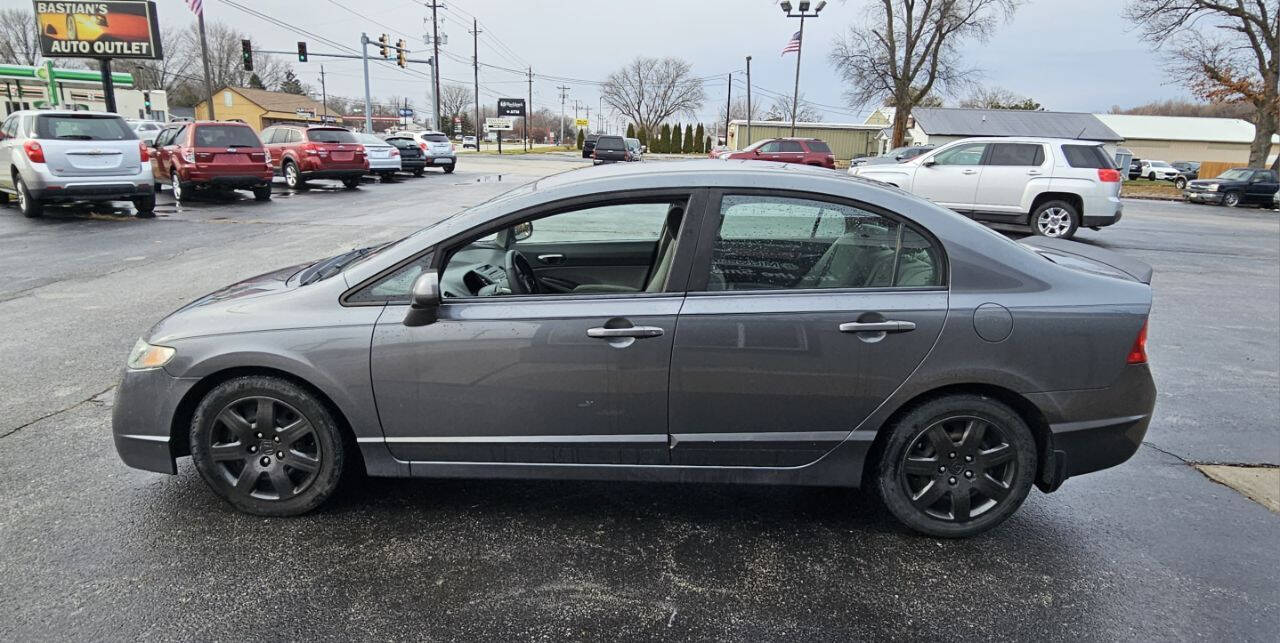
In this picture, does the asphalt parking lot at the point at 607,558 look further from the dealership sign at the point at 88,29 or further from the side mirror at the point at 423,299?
the dealership sign at the point at 88,29

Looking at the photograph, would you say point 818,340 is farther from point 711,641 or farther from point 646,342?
point 711,641

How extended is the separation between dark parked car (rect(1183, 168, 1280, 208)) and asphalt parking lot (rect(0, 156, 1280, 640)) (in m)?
29.7

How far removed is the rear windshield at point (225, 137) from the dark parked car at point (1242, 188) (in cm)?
3251

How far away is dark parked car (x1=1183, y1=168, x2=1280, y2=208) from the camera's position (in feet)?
88.4

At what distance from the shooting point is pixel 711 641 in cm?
244

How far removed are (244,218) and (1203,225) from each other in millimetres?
22165

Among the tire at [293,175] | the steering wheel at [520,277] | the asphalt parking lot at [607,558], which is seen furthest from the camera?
the tire at [293,175]

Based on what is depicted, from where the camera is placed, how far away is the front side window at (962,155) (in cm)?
1350

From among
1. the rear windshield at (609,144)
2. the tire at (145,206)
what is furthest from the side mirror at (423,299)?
the rear windshield at (609,144)

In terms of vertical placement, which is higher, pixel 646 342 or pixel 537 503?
pixel 646 342

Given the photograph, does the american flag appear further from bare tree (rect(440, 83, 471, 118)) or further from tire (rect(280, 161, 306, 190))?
bare tree (rect(440, 83, 471, 118))

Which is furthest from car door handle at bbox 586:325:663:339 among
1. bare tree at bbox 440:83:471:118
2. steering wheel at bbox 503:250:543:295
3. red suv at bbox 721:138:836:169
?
bare tree at bbox 440:83:471:118

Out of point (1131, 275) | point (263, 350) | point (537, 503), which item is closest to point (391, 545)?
point (537, 503)

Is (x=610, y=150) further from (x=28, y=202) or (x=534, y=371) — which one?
(x=534, y=371)
